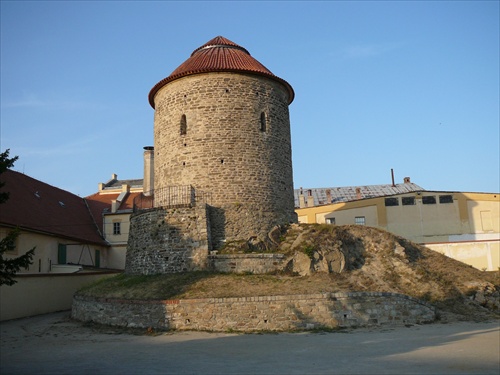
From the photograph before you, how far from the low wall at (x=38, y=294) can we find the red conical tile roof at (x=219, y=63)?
33.1 ft

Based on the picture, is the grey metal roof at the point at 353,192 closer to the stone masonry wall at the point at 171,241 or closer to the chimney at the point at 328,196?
the chimney at the point at 328,196

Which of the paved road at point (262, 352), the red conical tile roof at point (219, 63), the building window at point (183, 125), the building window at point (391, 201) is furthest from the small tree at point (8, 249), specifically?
the building window at point (391, 201)

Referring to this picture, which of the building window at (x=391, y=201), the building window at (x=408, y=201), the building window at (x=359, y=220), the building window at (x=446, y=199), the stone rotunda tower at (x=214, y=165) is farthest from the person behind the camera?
the building window at (x=359, y=220)

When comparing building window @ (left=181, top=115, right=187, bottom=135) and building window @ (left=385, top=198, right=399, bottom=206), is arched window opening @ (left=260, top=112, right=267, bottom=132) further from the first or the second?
building window @ (left=385, top=198, right=399, bottom=206)

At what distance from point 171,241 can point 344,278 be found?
7110mm

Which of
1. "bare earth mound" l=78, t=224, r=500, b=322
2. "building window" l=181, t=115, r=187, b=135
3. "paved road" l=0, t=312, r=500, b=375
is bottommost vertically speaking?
"paved road" l=0, t=312, r=500, b=375

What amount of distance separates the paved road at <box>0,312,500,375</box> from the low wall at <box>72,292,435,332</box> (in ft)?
2.35

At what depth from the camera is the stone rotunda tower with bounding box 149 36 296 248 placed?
19641 millimetres

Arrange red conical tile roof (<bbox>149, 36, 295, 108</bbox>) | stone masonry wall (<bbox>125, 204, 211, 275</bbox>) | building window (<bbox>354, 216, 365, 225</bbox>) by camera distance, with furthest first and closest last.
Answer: building window (<bbox>354, 216, 365, 225</bbox>)
red conical tile roof (<bbox>149, 36, 295, 108</bbox>)
stone masonry wall (<bbox>125, 204, 211, 275</bbox>)

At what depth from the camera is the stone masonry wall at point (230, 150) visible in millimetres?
19609

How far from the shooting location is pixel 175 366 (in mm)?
9688

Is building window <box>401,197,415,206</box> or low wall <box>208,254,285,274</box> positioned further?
building window <box>401,197,415,206</box>

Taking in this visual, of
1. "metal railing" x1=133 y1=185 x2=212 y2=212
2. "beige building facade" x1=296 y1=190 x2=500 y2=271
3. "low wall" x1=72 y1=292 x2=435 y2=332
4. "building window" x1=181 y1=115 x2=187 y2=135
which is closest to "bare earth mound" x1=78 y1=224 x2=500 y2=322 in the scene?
"low wall" x1=72 y1=292 x2=435 y2=332

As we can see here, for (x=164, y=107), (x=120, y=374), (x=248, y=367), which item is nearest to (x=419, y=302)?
(x=248, y=367)
